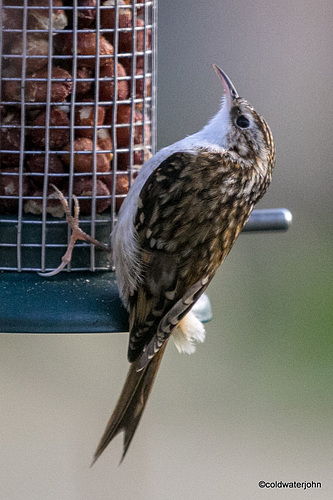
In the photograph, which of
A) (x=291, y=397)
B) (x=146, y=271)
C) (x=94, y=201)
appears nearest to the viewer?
(x=146, y=271)

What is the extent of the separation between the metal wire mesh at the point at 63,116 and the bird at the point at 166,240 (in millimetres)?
139

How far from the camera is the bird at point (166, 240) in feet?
9.81

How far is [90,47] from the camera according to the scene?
3.10 m

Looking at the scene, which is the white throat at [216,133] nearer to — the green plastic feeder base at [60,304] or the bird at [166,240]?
the bird at [166,240]

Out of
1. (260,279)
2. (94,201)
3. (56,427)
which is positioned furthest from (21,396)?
(94,201)

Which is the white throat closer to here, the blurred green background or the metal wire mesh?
the metal wire mesh

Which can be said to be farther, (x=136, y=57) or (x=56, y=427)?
(x=56, y=427)

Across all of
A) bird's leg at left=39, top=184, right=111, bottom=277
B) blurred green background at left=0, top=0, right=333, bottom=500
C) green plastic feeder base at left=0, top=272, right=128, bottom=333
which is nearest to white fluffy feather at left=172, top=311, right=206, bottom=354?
green plastic feeder base at left=0, top=272, right=128, bottom=333

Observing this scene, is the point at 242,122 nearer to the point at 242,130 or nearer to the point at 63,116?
the point at 242,130

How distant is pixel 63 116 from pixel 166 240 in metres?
0.59

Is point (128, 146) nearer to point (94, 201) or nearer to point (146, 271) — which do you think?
point (94, 201)

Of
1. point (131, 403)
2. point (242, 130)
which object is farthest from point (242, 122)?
point (131, 403)

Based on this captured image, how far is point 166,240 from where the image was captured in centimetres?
303

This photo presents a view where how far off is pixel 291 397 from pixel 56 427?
187cm
